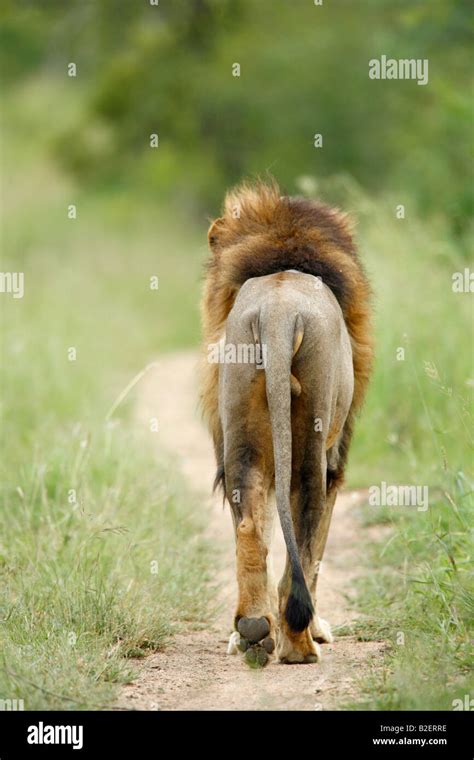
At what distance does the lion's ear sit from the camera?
5930 mm

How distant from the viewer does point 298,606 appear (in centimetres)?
498

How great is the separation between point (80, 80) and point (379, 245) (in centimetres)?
2061

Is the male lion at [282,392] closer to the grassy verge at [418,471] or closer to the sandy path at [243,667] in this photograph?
the sandy path at [243,667]

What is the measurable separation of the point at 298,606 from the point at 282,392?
84 centimetres

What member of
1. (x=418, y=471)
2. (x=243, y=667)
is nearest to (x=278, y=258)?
(x=243, y=667)

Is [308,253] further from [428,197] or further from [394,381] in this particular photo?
[428,197]

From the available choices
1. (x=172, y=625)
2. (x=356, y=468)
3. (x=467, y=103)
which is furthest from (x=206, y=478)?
(x=467, y=103)

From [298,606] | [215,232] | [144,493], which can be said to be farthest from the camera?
[144,493]

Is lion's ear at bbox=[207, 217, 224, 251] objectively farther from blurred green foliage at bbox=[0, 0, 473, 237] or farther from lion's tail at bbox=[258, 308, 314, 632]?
blurred green foliage at bbox=[0, 0, 473, 237]

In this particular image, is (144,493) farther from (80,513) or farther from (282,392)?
(282,392)

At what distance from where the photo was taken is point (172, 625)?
18.9 ft

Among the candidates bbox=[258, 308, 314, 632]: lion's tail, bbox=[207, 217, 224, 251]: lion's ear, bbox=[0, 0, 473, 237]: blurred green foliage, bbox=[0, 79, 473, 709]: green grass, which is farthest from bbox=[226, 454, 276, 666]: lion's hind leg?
bbox=[0, 0, 473, 237]: blurred green foliage

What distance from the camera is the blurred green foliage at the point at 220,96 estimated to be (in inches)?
1020

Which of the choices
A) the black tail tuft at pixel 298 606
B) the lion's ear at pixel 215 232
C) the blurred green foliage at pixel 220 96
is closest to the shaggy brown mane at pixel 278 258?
the lion's ear at pixel 215 232
